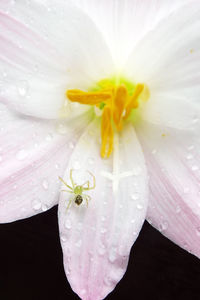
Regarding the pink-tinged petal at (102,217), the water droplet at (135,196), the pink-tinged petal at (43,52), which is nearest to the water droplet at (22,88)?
the pink-tinged petal at (43,52)

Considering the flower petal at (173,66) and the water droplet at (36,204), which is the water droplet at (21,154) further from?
the flower petal at (173,66)

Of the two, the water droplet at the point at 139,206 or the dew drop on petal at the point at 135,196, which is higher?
the dew drop on petal at the point at 135,196

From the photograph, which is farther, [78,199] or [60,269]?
[60,269]

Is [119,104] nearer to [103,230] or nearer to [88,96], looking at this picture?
[88,96]

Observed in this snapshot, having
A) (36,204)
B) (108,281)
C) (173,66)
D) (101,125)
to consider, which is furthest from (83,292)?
(173,66)

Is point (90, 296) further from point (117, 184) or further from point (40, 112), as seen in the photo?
point (40, 112)
